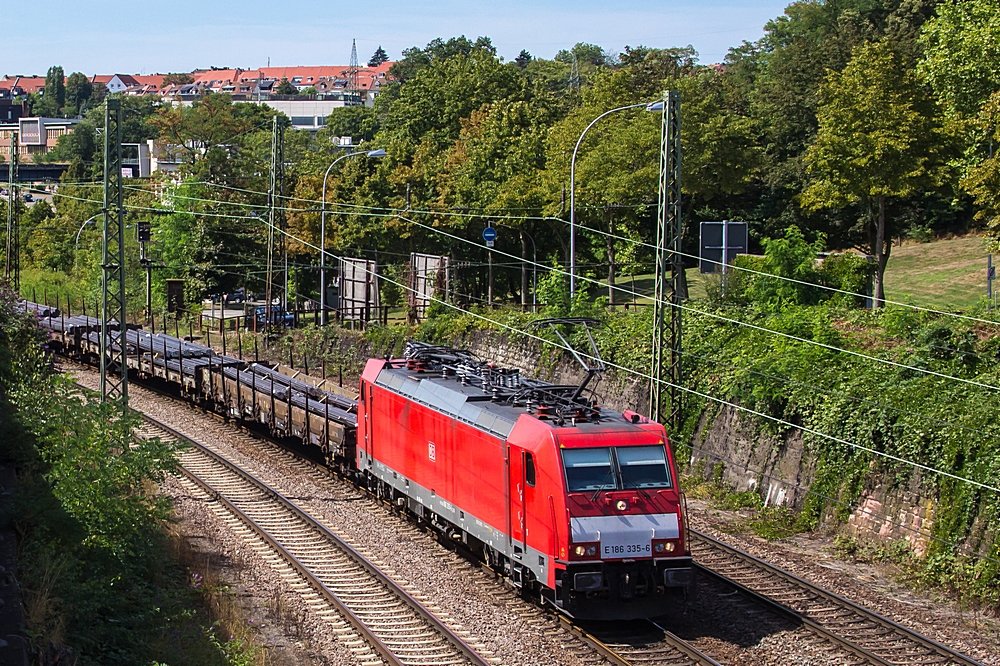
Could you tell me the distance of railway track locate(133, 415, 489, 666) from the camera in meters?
15.0

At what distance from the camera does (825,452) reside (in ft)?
73.7

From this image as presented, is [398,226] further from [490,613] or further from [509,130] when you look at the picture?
[490,613]

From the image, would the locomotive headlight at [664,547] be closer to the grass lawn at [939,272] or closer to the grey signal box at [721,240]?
the grey signal box at [721,240]

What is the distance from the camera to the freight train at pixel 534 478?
14938mm

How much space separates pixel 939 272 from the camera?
48750 mm

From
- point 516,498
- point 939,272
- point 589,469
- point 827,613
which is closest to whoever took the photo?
point 589,469

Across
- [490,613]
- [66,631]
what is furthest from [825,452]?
[66,631]

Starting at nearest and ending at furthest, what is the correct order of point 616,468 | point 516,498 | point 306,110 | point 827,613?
point 616,468 → point 516,498 → point 827,613 → point 306,110

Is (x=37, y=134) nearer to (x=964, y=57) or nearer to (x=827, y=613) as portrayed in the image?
(x=964, y=57)

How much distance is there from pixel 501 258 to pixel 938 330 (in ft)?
97.0


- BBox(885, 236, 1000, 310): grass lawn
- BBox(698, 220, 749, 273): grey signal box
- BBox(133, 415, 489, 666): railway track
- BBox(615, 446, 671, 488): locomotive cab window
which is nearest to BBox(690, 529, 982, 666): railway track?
BBox(615, 446, 671, 488): locomotive cab window

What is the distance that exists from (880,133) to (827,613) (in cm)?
2258

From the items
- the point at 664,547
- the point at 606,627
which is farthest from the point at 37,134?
the point at 664,547

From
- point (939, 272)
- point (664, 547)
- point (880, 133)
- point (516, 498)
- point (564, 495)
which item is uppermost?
point (880, 133)
